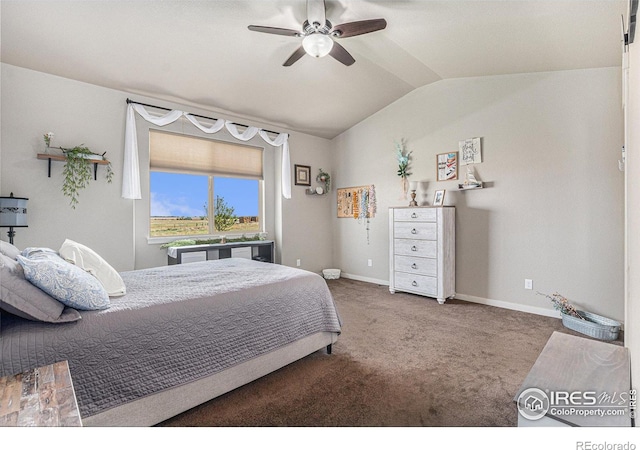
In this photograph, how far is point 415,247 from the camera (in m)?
3.97

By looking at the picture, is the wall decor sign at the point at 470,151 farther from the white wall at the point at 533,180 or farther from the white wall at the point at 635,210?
the white wall at the point at 635,210

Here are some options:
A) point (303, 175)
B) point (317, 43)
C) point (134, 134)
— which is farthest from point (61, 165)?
point (303, 175)

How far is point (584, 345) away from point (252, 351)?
1.74m

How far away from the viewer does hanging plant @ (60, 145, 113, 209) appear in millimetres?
3102

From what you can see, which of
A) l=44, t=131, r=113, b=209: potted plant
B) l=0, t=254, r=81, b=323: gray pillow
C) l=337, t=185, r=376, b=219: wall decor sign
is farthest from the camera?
l=337, t=185, r=376, b=219: wall decor sign

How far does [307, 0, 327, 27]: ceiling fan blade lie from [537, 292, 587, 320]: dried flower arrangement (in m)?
3.54

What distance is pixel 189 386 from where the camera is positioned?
63.8 inches

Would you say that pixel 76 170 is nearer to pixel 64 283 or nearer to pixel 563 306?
pixel 64 283

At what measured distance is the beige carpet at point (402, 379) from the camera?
1.63m

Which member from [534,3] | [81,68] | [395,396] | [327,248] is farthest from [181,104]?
[395,396]

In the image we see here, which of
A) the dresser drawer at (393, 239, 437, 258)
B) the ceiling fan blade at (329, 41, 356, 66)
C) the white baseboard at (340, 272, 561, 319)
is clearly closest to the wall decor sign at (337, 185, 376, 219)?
the dresser drawer at (393, 239, 437, 258)

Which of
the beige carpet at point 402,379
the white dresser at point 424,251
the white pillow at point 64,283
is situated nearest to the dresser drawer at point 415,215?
the white dresser at point 424,251
